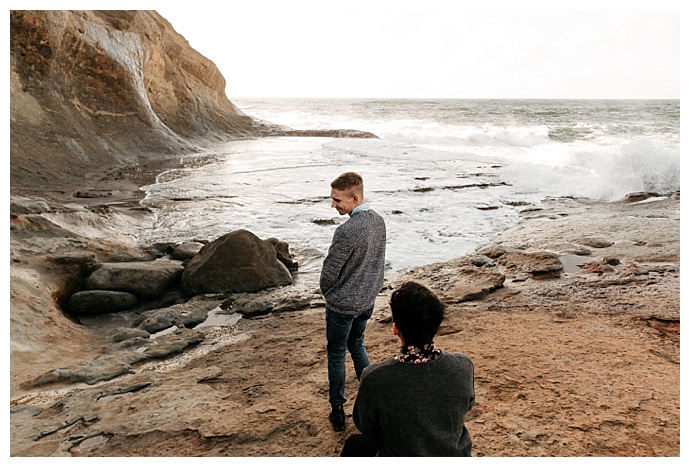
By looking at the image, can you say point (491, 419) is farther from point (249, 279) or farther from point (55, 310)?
point (55, 310)

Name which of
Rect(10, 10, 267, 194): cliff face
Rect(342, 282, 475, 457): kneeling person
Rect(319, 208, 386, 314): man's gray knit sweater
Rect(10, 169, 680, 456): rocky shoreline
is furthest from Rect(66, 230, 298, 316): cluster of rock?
Rect(10, 10, 267, 194): cliff face

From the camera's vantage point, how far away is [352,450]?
2248 millimetres

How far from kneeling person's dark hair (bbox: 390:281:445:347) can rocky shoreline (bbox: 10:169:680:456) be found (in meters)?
1.14

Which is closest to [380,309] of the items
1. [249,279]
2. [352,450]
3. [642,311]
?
[249,279]

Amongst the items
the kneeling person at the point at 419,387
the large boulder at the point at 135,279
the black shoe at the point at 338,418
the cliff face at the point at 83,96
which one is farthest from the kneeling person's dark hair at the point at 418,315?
the cliff face at the point at 83,96

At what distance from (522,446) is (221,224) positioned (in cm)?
762

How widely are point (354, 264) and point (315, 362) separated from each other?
5.00 ft

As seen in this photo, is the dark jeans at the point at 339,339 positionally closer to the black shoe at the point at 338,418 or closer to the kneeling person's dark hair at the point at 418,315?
the black shoe at the point at 338,418

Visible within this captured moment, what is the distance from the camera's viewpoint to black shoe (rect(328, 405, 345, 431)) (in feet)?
10.1

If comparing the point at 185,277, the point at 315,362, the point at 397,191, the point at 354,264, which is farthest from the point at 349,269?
the point at 397,191

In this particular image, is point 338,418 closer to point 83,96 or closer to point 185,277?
point 185,277

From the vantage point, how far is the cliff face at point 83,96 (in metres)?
13.1

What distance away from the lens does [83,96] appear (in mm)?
16047

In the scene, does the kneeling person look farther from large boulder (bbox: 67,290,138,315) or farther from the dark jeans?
large boulder (bbox: 67,290,138,315)
